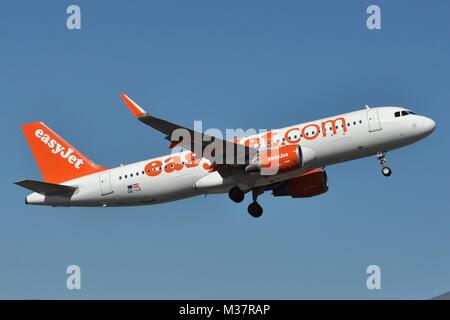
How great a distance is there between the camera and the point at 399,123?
40.2m

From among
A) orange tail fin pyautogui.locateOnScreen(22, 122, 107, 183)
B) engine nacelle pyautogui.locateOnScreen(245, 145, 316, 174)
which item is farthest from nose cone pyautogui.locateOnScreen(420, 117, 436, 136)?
orange tail fin pyautogui.locateOnScreen(22, 122, 107, 183)

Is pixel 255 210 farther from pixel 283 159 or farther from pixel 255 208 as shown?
pixel 283 159

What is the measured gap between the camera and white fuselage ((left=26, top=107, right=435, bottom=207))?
3991cm

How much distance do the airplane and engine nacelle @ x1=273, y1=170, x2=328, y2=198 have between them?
0.20ft

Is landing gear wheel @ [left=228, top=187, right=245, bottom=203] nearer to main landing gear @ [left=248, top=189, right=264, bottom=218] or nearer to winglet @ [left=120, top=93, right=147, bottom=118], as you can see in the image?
main landing gear @ [left=248, top=189, right=264, bottom=218]

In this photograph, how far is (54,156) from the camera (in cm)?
4750

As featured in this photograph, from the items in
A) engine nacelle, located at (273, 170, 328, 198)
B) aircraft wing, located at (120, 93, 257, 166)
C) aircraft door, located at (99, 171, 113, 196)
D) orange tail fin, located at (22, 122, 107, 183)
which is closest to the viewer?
aircraft wing, located at (120, 93, 257, 166)

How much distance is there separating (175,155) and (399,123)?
1275 centimetres

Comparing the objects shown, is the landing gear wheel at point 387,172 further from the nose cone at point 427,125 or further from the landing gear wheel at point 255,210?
the landing gear wheel at point 255,210

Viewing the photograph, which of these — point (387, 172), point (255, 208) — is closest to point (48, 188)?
point (255, 208)

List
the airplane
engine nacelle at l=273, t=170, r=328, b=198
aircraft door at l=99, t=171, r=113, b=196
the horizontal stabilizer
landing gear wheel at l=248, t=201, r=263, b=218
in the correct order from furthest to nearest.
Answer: landing gear wheel at l=248, t=201, r=263, b=218
engine nacelle at l=273, t=170, r=328, b=198
aircraft door at l=99, t=171, r=113, b=196
the horizontal stabilizer
the airplane
